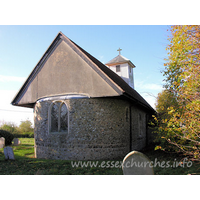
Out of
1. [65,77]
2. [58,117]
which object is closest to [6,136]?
[58,117]

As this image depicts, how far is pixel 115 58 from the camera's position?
23203mm

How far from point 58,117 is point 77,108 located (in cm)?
141

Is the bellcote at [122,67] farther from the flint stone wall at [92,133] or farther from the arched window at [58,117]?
the arched window at [58,117]

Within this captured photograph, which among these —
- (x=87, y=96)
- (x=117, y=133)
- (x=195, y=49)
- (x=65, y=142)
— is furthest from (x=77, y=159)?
(x=195, y=49)

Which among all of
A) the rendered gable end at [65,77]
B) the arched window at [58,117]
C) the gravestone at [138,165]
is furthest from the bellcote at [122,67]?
the gravestone at [138,165]

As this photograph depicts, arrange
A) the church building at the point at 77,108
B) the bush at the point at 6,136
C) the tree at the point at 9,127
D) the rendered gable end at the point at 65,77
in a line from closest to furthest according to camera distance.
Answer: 1. the rendered gable end at the point at 65,77
2. the church building at the point at 77,108
3. the bush at the point at 6,136
4. the tree at the point at 9,127

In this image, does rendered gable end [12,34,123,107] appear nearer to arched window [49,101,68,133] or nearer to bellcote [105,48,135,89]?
arched window [49,101,68,133]

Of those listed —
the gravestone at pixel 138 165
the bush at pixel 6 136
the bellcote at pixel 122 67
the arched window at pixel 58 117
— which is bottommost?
the bush at pixel 6 136

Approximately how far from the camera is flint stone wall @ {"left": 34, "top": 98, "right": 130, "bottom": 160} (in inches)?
369

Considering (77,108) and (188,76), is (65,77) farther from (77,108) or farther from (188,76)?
(188,76)

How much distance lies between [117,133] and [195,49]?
5538 millimetres

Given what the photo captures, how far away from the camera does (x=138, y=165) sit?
4738mm

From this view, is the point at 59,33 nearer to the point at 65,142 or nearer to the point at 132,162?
the point at 65,142

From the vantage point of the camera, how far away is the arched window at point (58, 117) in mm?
10172
